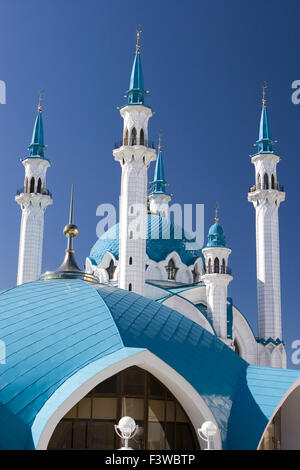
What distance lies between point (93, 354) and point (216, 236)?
828 inches

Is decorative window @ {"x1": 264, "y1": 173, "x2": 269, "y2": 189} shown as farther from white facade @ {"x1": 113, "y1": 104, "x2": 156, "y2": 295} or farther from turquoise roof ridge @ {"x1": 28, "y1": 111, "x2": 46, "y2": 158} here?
turquoise roof ridge @ {"x1": 28, "y1": 111, "x2": 46, "y2": 158}

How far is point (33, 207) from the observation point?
3164cm

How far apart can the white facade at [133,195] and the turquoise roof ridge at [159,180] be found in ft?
48.4

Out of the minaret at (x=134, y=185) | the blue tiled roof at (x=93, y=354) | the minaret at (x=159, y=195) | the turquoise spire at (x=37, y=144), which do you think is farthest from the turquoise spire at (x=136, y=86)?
the blue tiled roof at (x=93, y=354)

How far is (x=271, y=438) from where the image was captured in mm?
12570

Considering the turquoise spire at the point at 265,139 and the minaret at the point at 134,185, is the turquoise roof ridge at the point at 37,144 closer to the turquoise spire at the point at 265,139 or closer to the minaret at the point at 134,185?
the minaret at the point at 134,185

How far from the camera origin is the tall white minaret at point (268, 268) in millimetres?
31250

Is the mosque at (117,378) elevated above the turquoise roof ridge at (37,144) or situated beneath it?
situated beneath

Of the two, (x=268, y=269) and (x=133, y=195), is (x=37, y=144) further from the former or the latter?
(x=268, y=269)

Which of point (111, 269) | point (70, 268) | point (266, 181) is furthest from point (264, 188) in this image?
point (70, 268)

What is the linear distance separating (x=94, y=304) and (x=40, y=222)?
1952 centimetres
